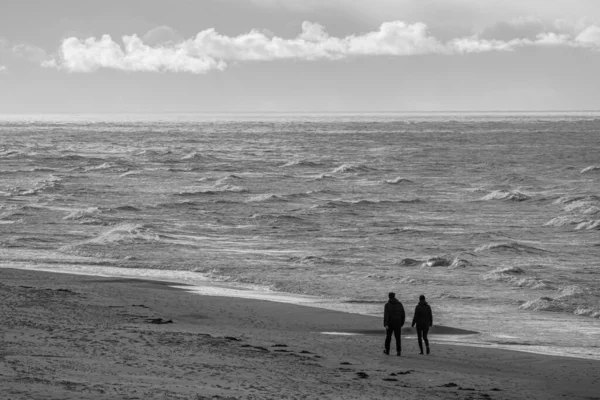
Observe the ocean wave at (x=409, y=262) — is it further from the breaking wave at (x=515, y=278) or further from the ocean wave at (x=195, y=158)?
the ocean wave at (x=195, y=158)

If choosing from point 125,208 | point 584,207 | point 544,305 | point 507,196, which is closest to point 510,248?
point 544,305

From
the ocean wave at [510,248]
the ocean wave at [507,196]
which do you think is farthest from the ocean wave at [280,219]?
the ocean wave at [507,196]

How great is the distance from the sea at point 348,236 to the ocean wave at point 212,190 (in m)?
0.28

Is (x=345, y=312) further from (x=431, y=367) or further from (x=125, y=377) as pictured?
(x=125, y=377)

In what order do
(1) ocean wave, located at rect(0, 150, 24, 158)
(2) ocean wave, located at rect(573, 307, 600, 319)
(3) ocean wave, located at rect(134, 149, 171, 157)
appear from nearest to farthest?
1. (2) ocean wave, located at rect(573, 307, 600, 319)
2. (1) ocean wave, located at rect(0, 150, 24, 158)
3. (3) ocean wave, located at rect(134, 149, 171, 157)

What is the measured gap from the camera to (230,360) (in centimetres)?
1728

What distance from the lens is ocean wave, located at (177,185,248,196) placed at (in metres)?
62.2

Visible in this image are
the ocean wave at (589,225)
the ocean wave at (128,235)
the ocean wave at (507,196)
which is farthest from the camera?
the ocean wave at (507,196)

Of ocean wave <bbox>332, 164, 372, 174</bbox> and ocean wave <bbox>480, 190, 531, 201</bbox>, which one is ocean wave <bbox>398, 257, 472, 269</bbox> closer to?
ocean wave <bbox>480, 190, 531, 201</bbox>

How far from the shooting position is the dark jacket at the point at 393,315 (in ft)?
62.7

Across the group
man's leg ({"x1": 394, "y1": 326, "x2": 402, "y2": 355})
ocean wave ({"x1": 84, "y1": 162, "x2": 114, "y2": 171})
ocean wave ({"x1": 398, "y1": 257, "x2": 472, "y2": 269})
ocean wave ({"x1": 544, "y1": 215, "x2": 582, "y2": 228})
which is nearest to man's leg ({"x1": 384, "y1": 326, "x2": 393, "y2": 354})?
man's leg ({"x1": 394, "y1": 326, "x2": 402, "y2": 355})

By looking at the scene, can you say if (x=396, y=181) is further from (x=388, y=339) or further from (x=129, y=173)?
(x=388, y=339)

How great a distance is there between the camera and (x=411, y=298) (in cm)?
2709

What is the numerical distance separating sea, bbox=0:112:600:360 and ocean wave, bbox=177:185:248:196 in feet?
0.92
